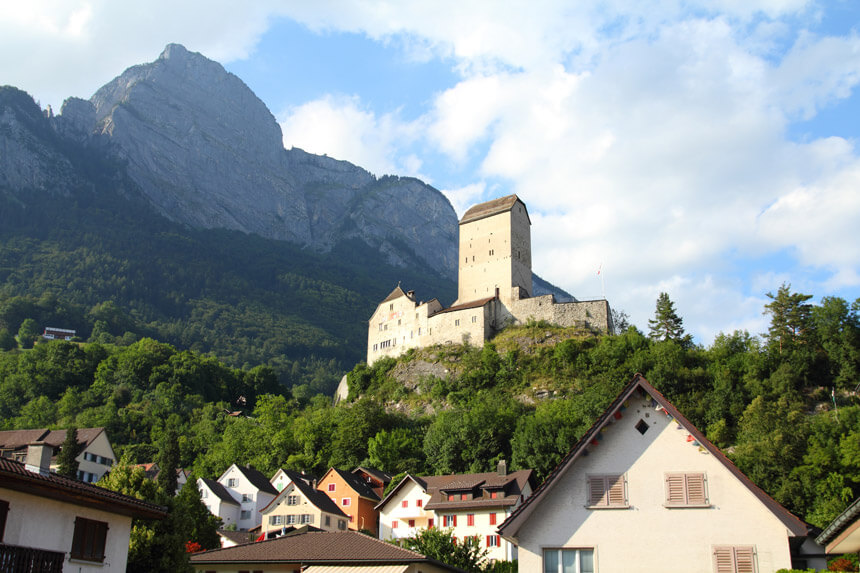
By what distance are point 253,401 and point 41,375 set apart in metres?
40.6

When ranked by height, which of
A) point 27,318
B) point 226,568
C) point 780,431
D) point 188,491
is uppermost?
point 27,318

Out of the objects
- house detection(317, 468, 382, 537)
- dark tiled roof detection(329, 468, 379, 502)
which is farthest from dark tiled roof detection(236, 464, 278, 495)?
dark tiled roof detection(329, 468, 379, 502)

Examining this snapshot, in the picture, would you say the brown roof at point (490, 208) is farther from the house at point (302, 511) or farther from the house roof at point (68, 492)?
the house roof at point (68, 492)

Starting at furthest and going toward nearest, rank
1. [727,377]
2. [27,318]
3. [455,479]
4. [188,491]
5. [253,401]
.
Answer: [27,318]
[253,401]
[727,377]
[455,479]
[188,491]

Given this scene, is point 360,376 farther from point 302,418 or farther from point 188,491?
point 188,491

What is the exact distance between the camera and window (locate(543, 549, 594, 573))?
2247 cm

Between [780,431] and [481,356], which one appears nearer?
[780,431]

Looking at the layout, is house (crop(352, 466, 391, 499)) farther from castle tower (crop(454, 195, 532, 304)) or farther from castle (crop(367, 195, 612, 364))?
castle tower (crop(454, 195, 532, 304))

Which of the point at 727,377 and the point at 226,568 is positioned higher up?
the point at 727,377

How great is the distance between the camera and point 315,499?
74.2m

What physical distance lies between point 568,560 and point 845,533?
7.80 m

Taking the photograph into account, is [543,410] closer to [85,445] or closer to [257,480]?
[257,480]

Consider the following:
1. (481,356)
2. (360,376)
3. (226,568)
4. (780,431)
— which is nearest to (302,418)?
(360,376)

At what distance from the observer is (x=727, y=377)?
9194 centimetres
